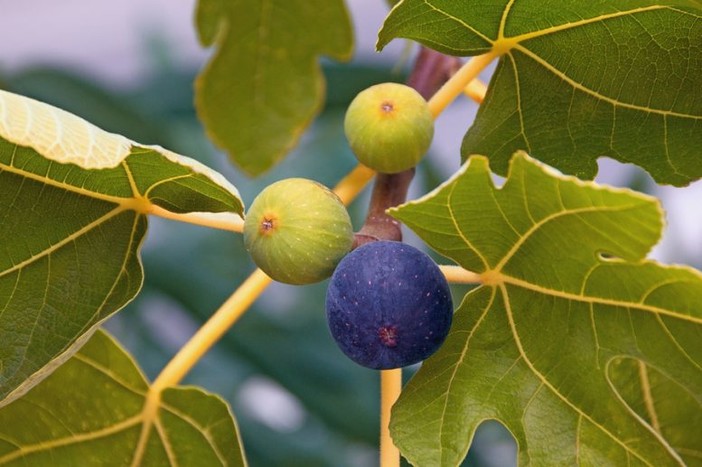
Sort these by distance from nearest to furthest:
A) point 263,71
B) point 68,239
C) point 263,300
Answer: point 68,239, point 263,71, point 263,300

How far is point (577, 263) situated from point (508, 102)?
0.19 metres

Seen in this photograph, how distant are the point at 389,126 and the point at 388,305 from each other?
14 centimetres

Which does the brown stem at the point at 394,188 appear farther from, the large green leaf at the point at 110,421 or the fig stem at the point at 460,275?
the large green leaf at the point at 110,421

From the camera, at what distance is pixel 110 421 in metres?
0.77

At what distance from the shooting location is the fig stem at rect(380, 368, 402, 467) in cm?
66

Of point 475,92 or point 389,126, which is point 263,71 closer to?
point 475,92

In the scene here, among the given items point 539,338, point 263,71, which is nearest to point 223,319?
point 539,338

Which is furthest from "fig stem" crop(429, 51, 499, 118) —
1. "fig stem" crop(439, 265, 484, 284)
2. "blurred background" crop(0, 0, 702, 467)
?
"blurred background" crop(0, 0, 702, 467)

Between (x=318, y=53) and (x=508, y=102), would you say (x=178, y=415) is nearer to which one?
(x=508, y=102)

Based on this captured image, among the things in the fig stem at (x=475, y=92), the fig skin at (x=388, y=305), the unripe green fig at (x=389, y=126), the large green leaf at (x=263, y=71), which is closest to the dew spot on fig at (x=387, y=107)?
the unripe green fig at (x=389, y=126)

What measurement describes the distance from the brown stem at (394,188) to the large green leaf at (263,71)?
1.06 feet

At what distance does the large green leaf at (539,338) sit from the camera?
1.84 ft

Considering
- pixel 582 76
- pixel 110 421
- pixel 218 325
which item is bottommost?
pixel 110 421

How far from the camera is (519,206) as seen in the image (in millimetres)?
554
